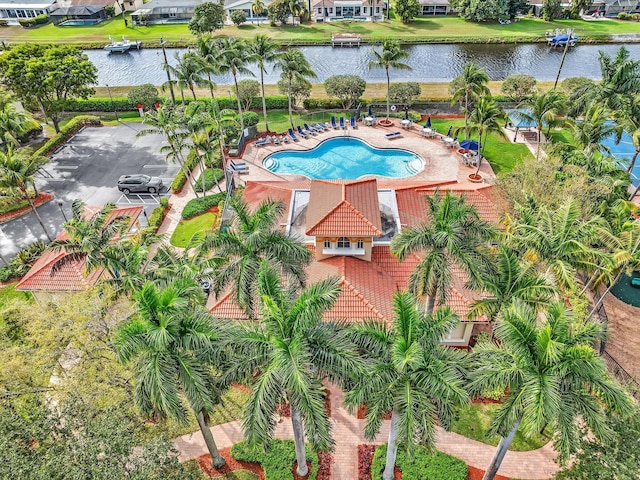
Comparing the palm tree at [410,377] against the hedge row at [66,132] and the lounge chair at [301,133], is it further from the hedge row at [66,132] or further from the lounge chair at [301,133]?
the hedge row at [66,132]

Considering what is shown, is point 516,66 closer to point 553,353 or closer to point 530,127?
point 530,127

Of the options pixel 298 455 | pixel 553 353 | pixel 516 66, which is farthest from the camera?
pixel 516 66

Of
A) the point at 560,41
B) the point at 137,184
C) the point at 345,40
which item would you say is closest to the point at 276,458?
the point at 137,184

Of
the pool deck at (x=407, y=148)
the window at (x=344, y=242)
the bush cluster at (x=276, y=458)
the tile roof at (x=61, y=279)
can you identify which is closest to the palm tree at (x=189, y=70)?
the pool deck at (x=407, y=148)

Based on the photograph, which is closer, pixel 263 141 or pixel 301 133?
pixel 263 141

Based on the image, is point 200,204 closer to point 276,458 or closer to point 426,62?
point 276,458

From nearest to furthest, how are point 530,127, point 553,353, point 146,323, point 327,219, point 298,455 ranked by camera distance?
point 553,353 → point 146,323 → point 298,455 → point 327,219 → point 530,127

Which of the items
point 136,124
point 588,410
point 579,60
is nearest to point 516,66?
point 579,60
